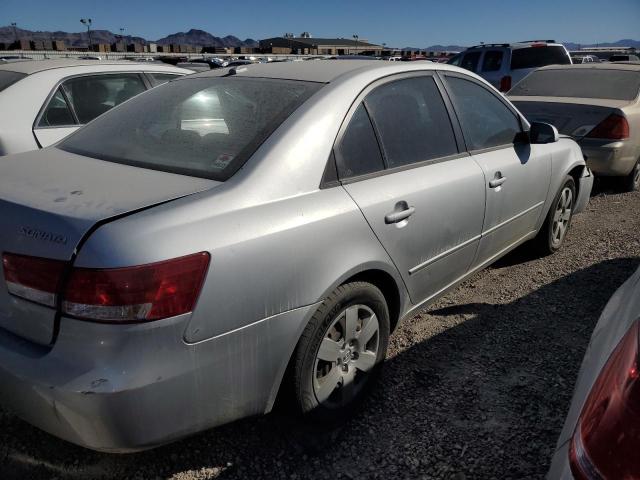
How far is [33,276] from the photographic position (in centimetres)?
172

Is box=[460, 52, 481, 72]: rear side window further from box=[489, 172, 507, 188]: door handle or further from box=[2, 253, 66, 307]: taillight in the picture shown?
box=[2, 253, 66, 307]: taillight

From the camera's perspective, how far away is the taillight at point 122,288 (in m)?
1.62

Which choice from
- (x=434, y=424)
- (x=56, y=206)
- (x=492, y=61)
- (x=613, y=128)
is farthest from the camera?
(x=492, y=61)

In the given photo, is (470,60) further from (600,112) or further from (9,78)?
(9,78)

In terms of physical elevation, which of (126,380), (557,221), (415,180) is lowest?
(557,221)

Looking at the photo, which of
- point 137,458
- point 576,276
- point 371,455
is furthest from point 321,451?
point 576,276

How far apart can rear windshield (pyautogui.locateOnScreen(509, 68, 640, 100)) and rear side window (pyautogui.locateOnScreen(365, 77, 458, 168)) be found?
4246 mm

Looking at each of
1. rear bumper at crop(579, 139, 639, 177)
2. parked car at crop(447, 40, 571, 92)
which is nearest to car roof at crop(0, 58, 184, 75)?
rear bumper at crop(579, 139, 639, 177)

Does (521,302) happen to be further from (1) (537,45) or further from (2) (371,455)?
(1) (537,45)

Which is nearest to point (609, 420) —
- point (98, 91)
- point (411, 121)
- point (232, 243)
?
point (232, 243)

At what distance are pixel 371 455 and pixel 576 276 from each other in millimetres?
2630

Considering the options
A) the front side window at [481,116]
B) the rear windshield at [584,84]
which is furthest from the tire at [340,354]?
the rear windshield at [584,84]

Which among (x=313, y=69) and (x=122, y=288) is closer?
(x=122, y=288)

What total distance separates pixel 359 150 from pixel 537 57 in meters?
11.9
